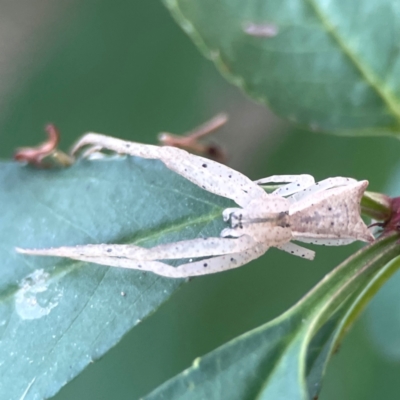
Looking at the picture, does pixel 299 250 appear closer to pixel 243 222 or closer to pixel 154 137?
pixel 243 222

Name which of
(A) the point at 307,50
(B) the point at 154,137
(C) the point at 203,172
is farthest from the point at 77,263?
(B) the point at 154,137

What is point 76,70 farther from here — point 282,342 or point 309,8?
point 282,342

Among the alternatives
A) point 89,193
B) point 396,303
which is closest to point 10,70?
point 89,193

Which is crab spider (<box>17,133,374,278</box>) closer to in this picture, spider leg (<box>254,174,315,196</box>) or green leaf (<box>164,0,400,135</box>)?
spider leg (<box>254,174,315,196</box>)

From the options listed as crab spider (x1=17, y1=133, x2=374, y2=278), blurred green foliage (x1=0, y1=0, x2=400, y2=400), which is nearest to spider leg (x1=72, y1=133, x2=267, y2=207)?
crab spider (x1=17, y1=133, x2=374, y2=278)

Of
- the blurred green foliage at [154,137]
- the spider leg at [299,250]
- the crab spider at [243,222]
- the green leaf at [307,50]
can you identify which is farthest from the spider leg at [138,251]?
the blurred green foliage at [154,137]

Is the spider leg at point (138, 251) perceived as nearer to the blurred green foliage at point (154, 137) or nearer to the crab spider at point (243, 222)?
the crab spider at point (243, 222)
